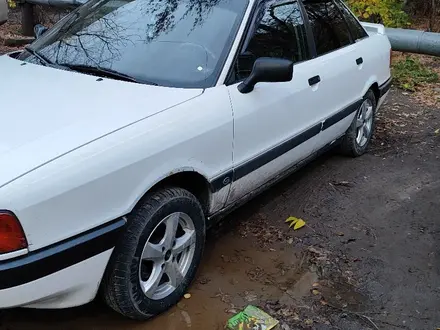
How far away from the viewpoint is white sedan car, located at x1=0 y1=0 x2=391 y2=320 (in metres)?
2.34

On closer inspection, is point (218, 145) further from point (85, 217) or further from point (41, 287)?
point (41, 287)

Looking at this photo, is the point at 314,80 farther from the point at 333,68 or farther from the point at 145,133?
the point at 145,133

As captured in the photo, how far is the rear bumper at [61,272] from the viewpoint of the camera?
7.40 ft

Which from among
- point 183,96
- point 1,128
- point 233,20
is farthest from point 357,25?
point 1,128

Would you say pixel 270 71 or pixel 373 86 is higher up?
pixel 270 71

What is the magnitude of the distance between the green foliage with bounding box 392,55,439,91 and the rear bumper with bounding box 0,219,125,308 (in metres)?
6.23

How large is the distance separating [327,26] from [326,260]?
1.96 metres

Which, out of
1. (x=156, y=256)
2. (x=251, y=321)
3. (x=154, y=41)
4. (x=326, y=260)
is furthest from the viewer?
(x=326, y=260)

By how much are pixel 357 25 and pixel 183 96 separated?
2.65 metres

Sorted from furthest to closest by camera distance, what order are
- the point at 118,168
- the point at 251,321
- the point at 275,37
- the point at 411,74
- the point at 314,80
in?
the point at 411,74 → the point at 314,80 → the point at 275,37 → the point at 251,321 → the point at 118,168

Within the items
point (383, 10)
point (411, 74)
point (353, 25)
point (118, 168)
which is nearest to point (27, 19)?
point (383, 10)

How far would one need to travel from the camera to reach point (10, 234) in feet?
7.27

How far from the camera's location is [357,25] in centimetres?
506

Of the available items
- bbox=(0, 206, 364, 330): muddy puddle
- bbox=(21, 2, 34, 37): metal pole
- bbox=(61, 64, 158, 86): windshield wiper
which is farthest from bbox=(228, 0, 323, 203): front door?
bbox=(21, 2, 34, 37): metal pole
